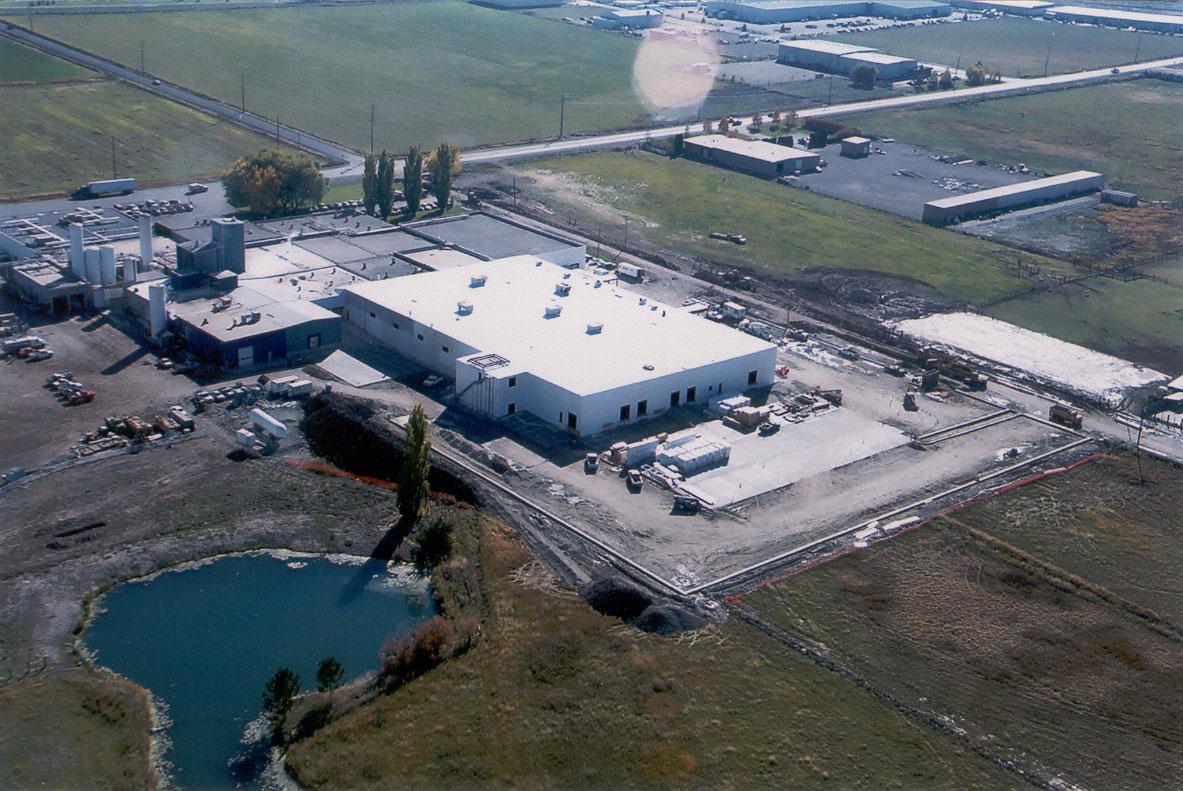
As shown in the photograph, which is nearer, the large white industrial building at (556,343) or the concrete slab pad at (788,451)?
the concrete slab pad at (788,451)

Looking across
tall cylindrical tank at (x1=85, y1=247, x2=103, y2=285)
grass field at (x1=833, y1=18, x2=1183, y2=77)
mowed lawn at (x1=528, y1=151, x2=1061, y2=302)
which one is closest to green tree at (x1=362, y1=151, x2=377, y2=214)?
mowed lawn at (x1=528, y1=151, x2=1061, y2=302)

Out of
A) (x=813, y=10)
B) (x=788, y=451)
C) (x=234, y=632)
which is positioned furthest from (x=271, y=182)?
(x=813, y=10)

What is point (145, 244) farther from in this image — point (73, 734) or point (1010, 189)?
point (1010, 189)

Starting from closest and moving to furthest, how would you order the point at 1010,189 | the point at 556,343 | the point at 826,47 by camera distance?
the point at 556,343 < the point at 1010,189 < the point at 826,47

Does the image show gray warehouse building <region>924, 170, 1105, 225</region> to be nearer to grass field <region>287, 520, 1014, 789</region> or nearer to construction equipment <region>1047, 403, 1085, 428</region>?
construction equipment <region>1047, 403, 1085, 428</region>

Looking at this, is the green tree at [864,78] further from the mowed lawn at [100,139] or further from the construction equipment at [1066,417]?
the construction equipment at [1066,417]

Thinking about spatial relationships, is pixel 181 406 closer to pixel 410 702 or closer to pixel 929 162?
pixel 410 702

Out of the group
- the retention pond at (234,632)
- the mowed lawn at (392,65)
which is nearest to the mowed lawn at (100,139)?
the mowed lawn at (392,65)
